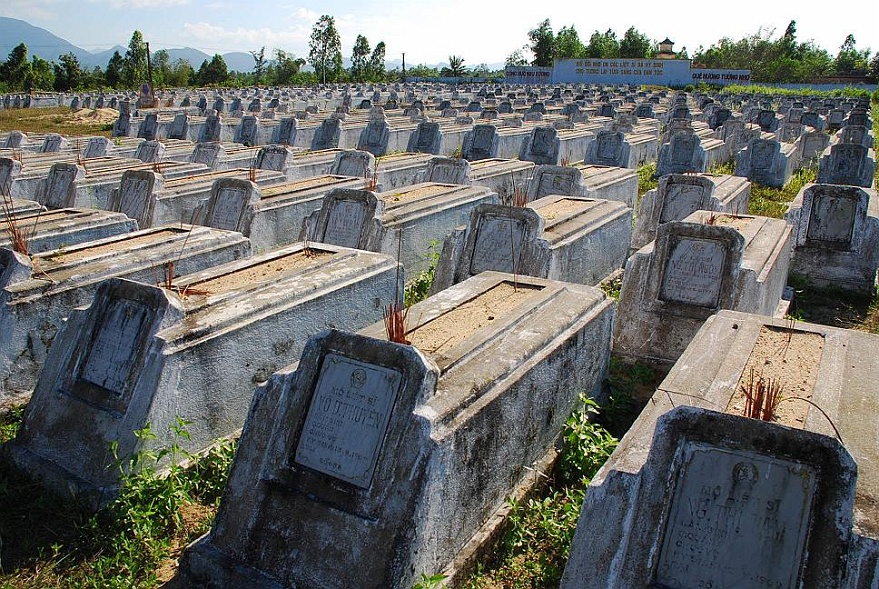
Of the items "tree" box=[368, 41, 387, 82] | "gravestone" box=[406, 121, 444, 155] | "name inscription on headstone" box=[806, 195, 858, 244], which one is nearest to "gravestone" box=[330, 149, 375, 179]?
"gravestone" box=[406, 121, 444, 155]

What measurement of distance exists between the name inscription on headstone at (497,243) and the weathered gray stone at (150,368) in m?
1.91

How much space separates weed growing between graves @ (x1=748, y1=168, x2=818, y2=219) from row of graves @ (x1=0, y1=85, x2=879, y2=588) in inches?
170

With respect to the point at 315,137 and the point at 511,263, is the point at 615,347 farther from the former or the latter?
the point at 315,137

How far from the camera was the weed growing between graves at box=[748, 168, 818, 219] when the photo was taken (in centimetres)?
1179

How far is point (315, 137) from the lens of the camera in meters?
19.0

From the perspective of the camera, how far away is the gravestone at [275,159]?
491 inches

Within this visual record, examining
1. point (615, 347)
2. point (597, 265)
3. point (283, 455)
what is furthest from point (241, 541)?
point (597, 265)

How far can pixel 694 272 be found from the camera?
6.07 m

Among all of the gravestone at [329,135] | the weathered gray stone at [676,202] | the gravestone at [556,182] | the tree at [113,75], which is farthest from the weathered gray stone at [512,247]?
the tree at [113,75]

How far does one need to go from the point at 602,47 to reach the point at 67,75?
2136 inches

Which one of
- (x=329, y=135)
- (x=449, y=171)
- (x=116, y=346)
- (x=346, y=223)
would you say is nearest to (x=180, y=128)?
(x=329, y=135)

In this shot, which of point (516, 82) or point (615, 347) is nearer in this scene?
point (615, 347)

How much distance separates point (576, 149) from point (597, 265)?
10.3m

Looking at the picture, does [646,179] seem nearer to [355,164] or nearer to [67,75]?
[355,164]
